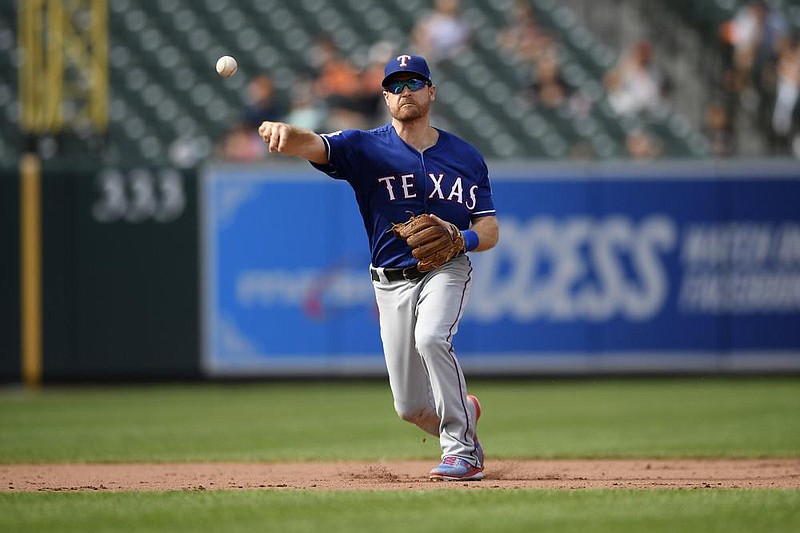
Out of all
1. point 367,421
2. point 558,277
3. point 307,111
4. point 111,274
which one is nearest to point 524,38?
point 307,111

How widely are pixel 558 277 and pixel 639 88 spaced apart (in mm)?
3619

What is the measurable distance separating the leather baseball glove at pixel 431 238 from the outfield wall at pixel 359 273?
754cm

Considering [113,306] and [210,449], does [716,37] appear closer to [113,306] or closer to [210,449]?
[113,306]

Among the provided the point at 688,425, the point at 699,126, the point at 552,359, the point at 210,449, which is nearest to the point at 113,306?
the point at 552,359

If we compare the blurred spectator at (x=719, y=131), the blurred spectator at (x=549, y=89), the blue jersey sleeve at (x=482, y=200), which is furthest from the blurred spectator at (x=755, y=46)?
the blue jersey sleeve at (x=482, y=200)

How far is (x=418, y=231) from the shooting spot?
19.4ft

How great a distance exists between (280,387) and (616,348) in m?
3.51

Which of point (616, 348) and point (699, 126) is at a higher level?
point (699, 126)

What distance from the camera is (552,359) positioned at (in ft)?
45.0

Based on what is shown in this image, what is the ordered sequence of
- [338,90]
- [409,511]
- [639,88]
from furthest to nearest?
[639,88]
[338,90]
[409,511]

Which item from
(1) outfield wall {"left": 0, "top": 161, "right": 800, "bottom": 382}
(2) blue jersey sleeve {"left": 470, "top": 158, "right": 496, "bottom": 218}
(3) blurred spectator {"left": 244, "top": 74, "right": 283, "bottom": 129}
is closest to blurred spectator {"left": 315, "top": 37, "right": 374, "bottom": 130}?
(3) blurred spectator {"left": 244, "top": 74, "right": 283, "bottom": 129}

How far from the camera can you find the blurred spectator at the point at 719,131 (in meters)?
14.8

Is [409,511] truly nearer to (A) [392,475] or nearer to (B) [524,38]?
(A) [392,475]

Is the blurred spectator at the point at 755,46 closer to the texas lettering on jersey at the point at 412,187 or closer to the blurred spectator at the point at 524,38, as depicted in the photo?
the blurred spectator at the point at 524,38
